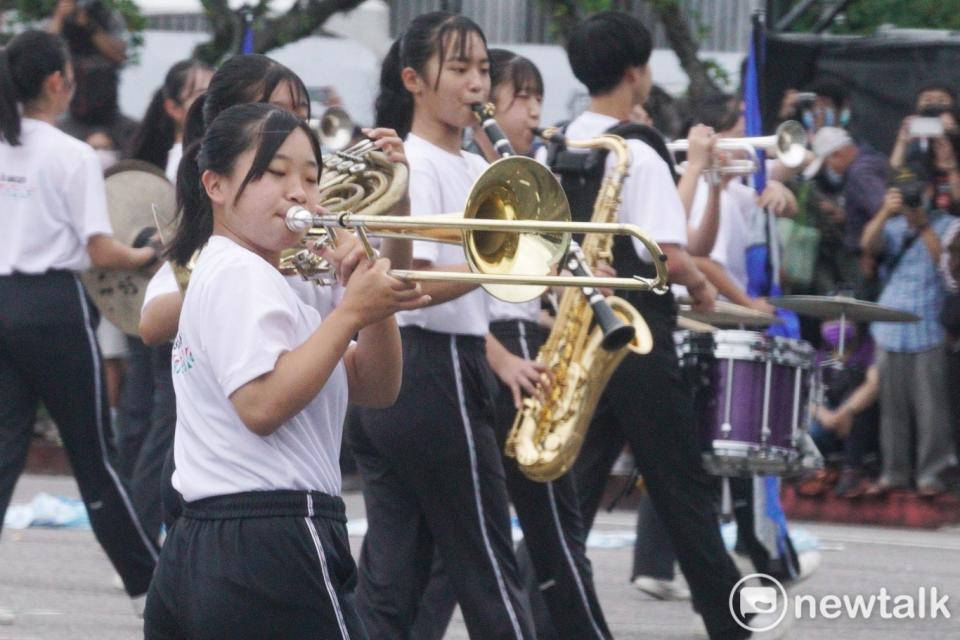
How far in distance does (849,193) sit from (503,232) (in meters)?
7.08

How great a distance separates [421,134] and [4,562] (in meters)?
3.82

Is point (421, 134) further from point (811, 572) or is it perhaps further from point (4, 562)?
point (4, 562)

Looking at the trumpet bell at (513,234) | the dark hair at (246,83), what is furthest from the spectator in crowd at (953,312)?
the trumpet bell at (513,234)

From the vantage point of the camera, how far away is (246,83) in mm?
4477

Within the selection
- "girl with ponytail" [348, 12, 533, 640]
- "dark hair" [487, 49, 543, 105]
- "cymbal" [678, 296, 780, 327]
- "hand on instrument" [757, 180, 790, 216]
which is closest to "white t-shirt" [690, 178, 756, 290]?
"hand on instrument" [757, 180, 790, 216]

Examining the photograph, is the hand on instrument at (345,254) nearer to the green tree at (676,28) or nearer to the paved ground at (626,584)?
the paved ground at (626,584)

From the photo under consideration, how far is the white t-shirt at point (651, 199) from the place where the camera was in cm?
590

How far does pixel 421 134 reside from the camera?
518 cm

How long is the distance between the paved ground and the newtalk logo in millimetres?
50

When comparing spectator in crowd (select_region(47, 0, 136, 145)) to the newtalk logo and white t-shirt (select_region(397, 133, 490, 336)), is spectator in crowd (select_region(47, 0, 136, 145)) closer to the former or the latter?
the newtalk logo

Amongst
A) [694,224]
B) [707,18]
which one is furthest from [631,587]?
[707,18]

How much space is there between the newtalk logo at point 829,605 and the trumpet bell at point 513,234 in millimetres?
2646

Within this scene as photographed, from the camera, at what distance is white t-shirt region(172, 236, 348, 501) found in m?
3.50

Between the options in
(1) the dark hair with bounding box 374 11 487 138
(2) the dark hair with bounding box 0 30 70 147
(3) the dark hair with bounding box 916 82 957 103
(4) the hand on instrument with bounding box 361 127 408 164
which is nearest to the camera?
(4) the hand on instrument with bounding box 361 127 408 164
